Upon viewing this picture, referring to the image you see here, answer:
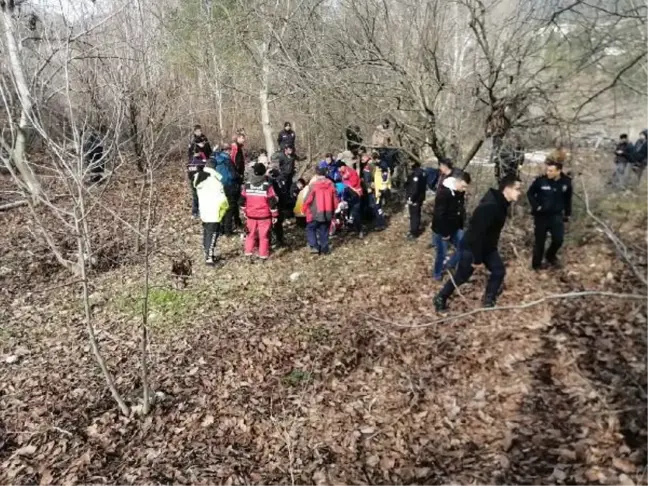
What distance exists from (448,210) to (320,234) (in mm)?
2952

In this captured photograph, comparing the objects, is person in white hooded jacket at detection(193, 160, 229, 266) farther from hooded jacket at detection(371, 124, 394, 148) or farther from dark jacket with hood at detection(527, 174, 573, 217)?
dark jacket with hood at detection(527, 174, 573, 217)

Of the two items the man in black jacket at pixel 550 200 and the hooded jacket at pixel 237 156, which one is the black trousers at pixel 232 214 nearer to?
the hooded jacket at pixel 237 156

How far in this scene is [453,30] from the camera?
9.21m

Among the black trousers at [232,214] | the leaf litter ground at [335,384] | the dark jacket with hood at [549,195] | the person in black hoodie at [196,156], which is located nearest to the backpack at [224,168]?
the black trousers at [232,214]

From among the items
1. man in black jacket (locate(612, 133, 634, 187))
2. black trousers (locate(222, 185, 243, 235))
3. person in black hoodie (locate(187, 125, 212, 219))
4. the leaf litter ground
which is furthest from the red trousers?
man in black jacket (locate(612, 133, 634, 187))

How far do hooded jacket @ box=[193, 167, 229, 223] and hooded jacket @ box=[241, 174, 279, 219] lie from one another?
448mm

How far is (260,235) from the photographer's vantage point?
944 cm

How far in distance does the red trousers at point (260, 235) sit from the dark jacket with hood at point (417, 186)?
2943 mm

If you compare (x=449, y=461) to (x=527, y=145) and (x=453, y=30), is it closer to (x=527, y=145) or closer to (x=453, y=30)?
(x=527, y=145)

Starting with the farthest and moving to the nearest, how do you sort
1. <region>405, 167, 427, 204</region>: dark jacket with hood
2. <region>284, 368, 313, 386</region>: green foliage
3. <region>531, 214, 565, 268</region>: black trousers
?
<region>405, 167, 427, 204</region>: dark jacket with hood → <region>531, 214, 565, 268</region>: black trousers → <region>284, 368, 313, 386</region>: green foliage

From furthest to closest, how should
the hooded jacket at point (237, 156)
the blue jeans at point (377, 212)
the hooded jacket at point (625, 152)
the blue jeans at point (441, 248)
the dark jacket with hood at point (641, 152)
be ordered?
the hooded jacket at point (625, 152) → the dark jacket with hood at point (641, 152) → the hooded jacket at point (237, 156) → the blue jeans at point (377, 212) → the blue jeans at point (441, 248)

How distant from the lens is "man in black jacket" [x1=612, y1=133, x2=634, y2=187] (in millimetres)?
13797

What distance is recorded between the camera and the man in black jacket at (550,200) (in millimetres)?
7566

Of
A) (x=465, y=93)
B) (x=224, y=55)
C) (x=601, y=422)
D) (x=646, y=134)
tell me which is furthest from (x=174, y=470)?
(x=224, y=55)
